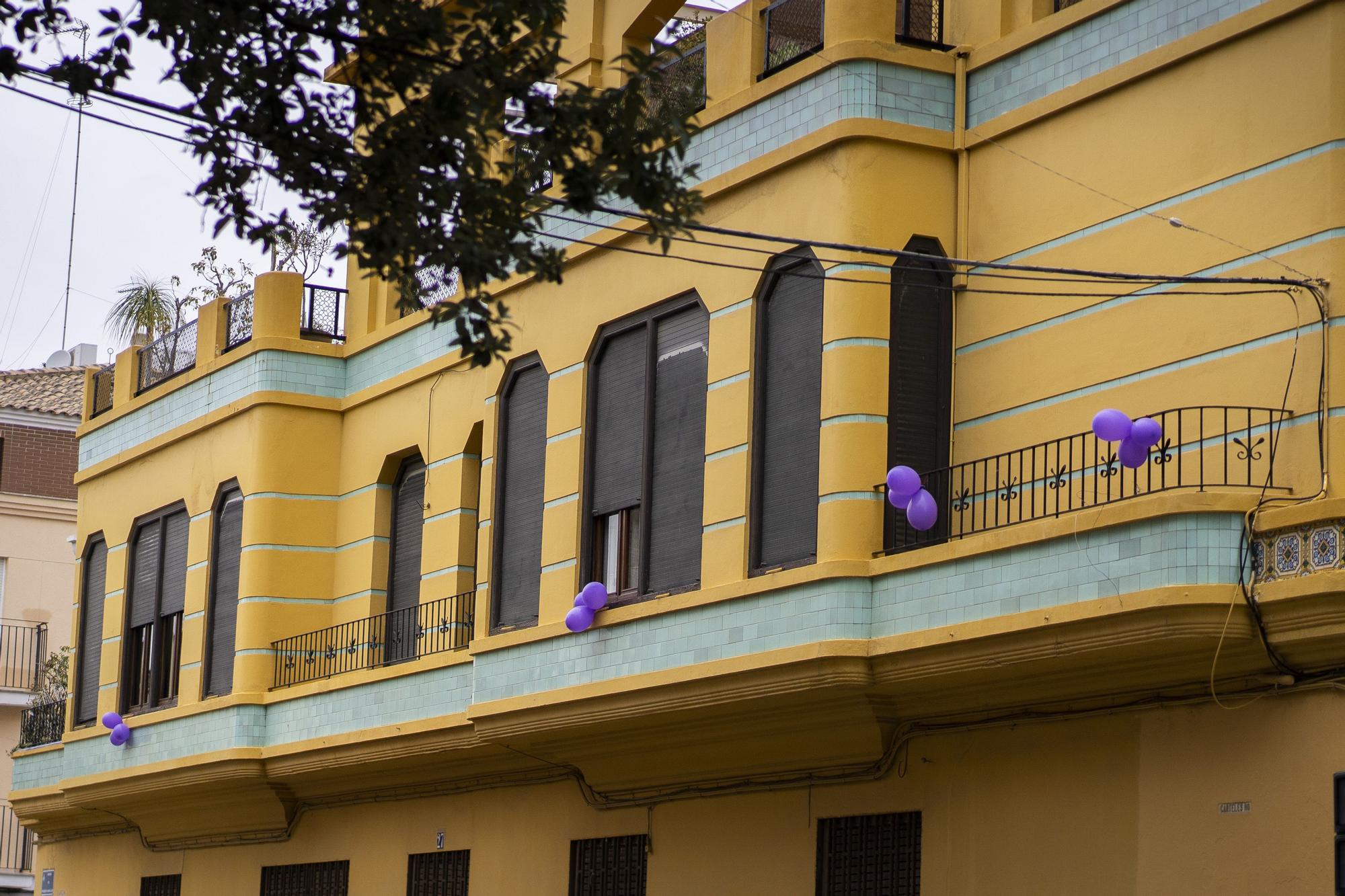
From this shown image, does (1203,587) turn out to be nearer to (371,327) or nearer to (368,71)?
(368,71)

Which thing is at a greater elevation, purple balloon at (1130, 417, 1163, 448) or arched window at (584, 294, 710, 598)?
arched window at (584, 294, 710, 598)

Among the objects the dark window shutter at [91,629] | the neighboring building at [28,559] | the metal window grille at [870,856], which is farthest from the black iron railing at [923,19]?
the neighboring building at [28,559]

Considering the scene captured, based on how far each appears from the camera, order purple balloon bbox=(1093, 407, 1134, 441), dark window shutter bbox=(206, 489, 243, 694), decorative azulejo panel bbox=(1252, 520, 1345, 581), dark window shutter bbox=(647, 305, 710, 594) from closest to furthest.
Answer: decorative azulejo panel bbox=(1252, 520, 1345, 581)
purple balloon bbox=(1093, 407, 1134, 441)
dark window shutter bbox=(647, 305, 710, 594)
dark window shutter bbox=(206, 489, 243, 694)

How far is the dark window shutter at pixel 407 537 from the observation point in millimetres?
21562

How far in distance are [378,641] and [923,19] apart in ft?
29.2

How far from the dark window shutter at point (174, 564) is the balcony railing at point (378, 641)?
96.3 inches

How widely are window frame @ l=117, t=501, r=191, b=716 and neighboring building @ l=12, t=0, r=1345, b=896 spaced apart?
297 cm

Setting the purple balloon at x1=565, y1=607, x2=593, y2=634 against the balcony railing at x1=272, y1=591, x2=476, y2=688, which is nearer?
the purple balloon at x1=565, y1=607, x2=593, y2=634

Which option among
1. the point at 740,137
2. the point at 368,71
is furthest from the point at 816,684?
the point at 368,71

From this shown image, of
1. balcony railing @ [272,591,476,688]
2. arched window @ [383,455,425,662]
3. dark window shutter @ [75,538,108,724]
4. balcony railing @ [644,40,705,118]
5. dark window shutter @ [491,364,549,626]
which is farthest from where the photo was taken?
dark window shutter @ [75,538,108,724]

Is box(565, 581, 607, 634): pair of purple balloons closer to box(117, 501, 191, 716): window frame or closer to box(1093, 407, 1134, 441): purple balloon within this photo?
box(1093, 407, 1134, 441): purple balloon

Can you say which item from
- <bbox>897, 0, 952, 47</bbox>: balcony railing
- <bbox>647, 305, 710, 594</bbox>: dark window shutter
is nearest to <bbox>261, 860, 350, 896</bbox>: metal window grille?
<bbox>647, 305, 710, 594</bbox>: dark window shutter

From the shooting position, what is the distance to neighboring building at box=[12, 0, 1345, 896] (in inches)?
496

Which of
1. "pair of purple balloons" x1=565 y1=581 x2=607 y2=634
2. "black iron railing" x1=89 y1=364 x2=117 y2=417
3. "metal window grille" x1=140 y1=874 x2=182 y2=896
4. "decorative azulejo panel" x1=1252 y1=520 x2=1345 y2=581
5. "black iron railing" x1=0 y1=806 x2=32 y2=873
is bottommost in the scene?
"metal window grille" x1=140 y1=874 x2=182 y2=896
